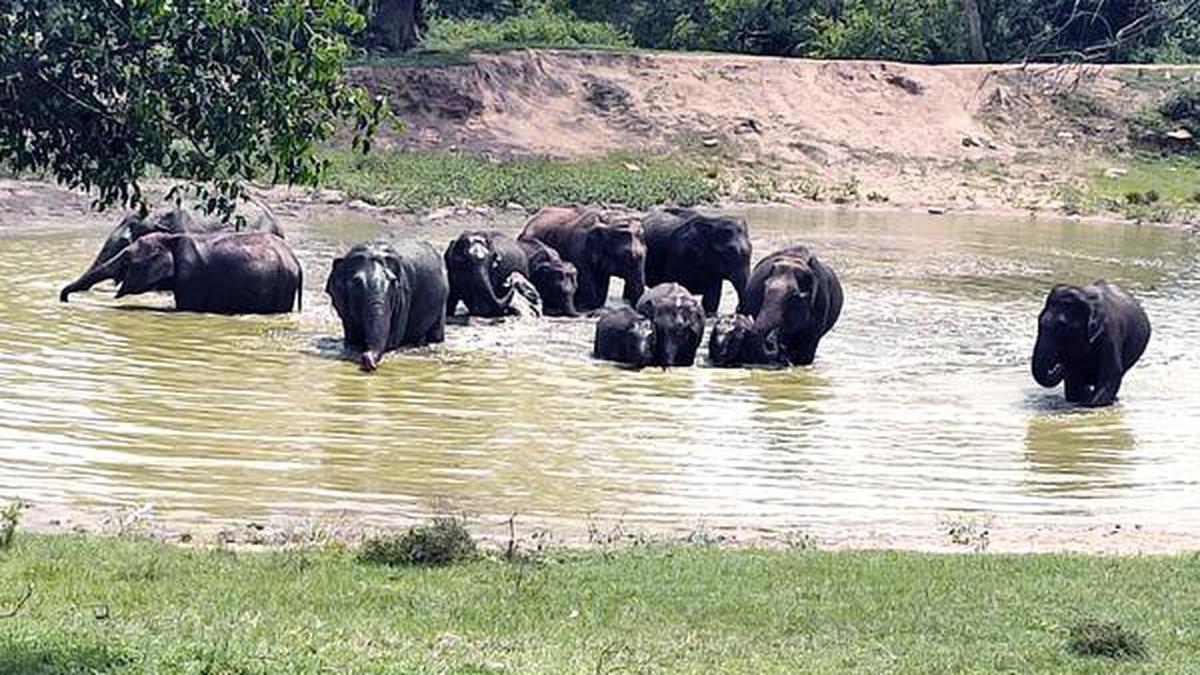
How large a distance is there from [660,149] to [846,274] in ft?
51.7

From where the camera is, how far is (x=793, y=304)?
81.9ft

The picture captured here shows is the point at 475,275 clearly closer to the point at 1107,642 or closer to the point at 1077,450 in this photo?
the point at 1077,450

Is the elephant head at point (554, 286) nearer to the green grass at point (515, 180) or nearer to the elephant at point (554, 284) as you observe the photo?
the elephant at point (554, 284)

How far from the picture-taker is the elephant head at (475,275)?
2725 centimetres

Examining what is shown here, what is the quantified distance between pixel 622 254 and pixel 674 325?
4.79m

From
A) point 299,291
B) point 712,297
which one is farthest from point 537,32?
point 299,291

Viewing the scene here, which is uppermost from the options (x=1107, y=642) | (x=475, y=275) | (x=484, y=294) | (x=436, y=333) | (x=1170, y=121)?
(x=1170, y=121)

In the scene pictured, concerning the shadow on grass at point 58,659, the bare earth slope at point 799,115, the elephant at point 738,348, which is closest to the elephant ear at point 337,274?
the elephant at point 738,348

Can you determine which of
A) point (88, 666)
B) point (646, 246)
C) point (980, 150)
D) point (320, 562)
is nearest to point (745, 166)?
point (980, 150)

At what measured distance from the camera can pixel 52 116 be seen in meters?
11.0

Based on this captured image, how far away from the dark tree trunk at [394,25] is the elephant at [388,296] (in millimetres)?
29781

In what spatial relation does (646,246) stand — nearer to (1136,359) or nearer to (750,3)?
(1136,359)

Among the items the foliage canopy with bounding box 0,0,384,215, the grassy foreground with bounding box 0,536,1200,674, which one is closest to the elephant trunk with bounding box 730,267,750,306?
the grassy foreground with bounding box 0,536,1200,674

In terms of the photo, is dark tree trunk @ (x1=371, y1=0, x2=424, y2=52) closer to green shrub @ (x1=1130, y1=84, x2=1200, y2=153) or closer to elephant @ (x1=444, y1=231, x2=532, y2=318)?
green shrub @ (x1=1130, y1=84, x2=1200, y2=153)
